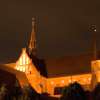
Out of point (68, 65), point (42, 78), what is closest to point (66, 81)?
point (42, 78)

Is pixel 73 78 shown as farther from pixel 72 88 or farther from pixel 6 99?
pixel 72 88

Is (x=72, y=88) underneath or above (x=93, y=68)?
underneath

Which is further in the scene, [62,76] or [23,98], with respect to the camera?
[62,76]

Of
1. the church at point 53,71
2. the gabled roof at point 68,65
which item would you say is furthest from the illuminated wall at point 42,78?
the gabled roof at point 68,65

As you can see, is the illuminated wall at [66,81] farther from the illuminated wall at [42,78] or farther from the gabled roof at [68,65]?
the gabled roof at [68,65]

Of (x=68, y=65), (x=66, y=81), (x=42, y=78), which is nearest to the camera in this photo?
(x=66, y=81)

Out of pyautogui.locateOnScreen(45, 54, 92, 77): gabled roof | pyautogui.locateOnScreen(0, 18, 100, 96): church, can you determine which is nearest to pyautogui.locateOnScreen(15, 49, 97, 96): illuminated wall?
pyautogui.locateOnScreen(0, 18, 100, 96): church

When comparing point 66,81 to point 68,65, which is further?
point 68,65

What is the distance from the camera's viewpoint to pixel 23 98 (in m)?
60.9

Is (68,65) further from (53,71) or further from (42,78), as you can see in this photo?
(42,78)

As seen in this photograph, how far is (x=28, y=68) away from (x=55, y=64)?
7.36 metres

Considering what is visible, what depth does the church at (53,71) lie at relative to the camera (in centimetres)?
9050

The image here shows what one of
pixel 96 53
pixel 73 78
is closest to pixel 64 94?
pixel 73 78

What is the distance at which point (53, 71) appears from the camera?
9925cm
